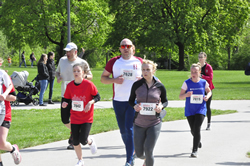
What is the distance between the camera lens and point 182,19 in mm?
44062

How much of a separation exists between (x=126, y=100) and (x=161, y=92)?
916 millimetres

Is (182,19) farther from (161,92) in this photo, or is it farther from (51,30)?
(161,92)

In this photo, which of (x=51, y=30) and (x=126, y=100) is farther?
(x=51, y=30)

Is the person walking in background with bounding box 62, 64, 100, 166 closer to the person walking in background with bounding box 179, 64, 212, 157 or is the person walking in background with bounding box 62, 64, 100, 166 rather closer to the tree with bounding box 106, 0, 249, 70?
the person walking in background with bounding box 179, 64, 212, 157

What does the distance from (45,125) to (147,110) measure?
5.64 meters

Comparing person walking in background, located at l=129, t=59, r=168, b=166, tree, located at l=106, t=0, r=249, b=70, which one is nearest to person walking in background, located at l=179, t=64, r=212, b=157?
person walking in background, located at l=129, t=59, r=168, b=166

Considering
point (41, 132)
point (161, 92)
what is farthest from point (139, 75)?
point (41, 132)

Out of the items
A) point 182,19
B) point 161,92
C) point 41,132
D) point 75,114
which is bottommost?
point 41,132

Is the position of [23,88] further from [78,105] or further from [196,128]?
[78,105]

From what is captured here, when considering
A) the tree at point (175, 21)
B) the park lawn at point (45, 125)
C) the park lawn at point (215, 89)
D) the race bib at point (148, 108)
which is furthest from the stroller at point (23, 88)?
the tree at point (175, 21)

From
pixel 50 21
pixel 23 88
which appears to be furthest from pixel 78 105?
pixel 50 21

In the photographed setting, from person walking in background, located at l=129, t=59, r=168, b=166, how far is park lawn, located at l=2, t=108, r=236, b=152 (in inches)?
118

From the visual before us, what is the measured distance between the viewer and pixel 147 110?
5.53 m

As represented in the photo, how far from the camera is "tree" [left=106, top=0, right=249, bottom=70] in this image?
43906 millimetres
